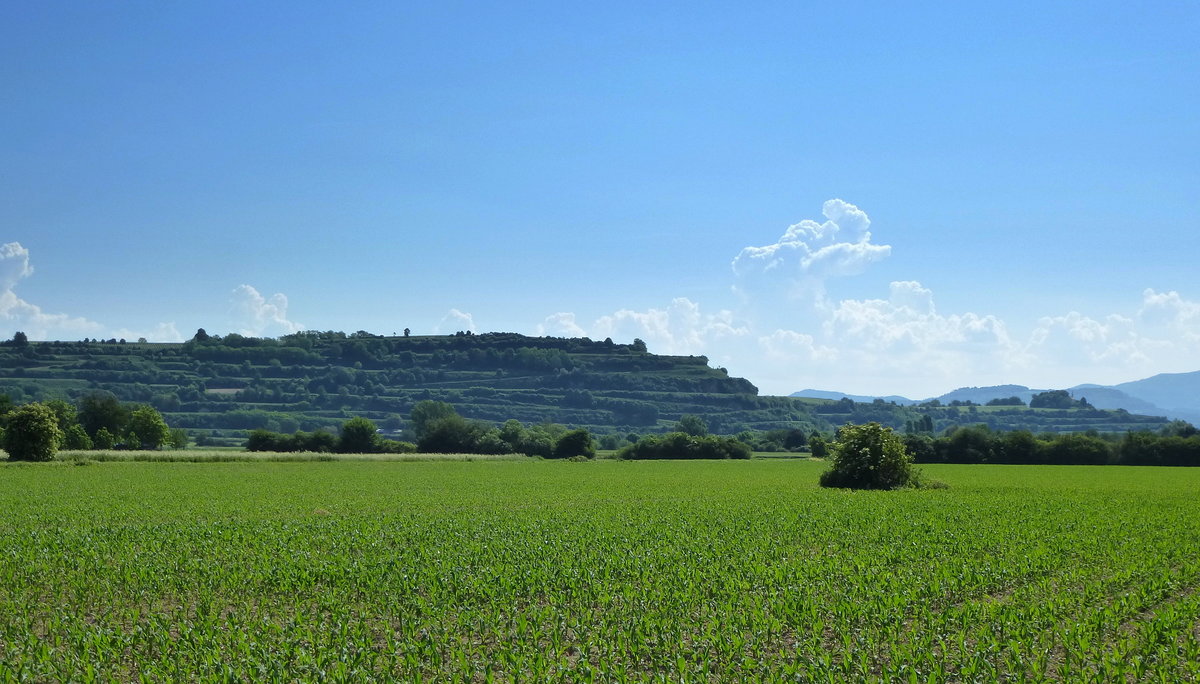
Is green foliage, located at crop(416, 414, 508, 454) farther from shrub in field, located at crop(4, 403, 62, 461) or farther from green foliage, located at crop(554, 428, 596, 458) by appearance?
shrub in field, located at crop(4, 403, 62, 461)

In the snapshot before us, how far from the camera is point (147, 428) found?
115 m

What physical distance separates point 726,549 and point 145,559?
14.5m

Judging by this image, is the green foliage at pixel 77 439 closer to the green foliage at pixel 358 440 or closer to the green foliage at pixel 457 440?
the green foliage at pixel 358 440

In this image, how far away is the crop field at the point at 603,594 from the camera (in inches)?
478

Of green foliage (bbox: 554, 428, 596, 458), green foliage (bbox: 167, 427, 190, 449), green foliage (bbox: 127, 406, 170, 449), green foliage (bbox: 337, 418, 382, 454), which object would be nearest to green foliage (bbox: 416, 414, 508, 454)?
green foliage (bbox: 337, 418, 382, 454)

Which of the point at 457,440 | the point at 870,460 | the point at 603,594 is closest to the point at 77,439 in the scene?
the point at 457,440

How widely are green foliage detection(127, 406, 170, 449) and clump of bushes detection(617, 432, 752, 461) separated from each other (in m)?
62.4

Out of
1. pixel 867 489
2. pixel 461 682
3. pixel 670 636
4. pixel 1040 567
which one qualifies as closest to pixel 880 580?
pixel 1040 567

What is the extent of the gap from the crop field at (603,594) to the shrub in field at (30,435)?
40.0 m

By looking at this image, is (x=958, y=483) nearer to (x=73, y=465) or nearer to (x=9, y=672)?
(x=9, y=672)

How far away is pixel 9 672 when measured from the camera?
11406mm

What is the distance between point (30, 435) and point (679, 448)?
229 feet

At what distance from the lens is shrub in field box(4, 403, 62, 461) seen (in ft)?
224

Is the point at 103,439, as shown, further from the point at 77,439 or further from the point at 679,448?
the point at 679,448
